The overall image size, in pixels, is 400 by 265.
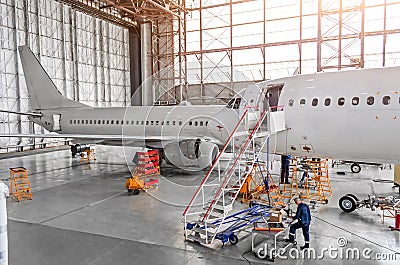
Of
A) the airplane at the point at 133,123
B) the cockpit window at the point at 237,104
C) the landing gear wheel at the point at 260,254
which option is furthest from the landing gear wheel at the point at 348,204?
the airplane at the point at 133,123

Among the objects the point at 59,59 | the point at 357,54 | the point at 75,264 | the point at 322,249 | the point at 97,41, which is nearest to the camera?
the point at 75,264

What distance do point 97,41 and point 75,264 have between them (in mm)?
30113

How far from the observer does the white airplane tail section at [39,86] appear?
22.1 metres

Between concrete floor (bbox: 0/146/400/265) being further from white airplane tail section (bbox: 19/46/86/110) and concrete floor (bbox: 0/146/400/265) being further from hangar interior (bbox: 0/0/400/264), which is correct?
white airplane tail section (bbox: 19/46/86/110)

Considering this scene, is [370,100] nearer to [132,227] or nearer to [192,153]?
[132,227]

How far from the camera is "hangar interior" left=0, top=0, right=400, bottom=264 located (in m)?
8.23

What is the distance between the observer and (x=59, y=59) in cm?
2922

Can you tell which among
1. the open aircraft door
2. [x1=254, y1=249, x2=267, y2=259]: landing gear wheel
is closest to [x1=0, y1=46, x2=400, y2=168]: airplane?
[x1=254, y1=249, x2=267, y2=259]: landing gear wheel


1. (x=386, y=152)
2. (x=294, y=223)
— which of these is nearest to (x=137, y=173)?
(x=294, y=223)

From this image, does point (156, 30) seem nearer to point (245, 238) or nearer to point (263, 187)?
point (263, 187)

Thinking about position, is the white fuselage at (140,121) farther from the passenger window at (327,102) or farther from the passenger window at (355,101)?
the passenger window at (355,101)

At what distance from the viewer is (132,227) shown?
364 inches

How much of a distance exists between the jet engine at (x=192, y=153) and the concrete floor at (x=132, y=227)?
99 cm

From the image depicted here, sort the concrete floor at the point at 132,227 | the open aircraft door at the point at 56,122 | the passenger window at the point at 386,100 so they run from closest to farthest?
the concrete floor at the point at 132,227 < the passenger window at the point at 386,100 < the open aircraft door at the point at 56,122
